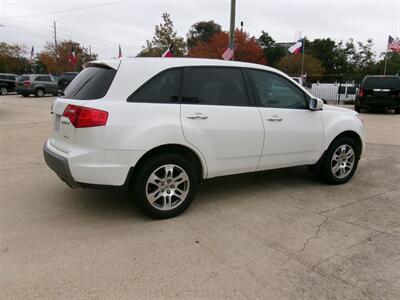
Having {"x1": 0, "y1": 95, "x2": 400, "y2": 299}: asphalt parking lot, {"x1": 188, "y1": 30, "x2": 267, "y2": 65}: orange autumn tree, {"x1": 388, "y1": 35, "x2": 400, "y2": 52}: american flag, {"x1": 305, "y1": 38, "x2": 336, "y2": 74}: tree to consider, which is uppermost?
{"x1": 305, "y1": 38, "x2": 336, "y2": 74}: tree

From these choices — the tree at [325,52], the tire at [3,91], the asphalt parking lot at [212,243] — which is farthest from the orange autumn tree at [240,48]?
the asphalt parking lot at [212,243]

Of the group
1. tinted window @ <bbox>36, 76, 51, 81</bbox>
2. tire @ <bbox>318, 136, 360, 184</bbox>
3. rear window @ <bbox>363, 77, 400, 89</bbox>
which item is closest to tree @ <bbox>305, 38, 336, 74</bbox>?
tinted window @ <bbox>36, 76, 51, 81</bbox>

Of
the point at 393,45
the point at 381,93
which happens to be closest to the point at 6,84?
the point at 381,93

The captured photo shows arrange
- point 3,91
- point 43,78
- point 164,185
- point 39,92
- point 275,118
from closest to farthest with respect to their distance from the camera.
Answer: point 164,185
point 275,118
point 39,92
point 43,78
point 3,91

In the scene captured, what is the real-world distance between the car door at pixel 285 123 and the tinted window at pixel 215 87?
235 millimetres

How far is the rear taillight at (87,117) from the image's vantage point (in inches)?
143

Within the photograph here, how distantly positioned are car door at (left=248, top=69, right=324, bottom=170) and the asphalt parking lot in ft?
1.74

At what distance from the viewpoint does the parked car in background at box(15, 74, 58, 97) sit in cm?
2825

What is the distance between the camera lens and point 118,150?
3.69 m

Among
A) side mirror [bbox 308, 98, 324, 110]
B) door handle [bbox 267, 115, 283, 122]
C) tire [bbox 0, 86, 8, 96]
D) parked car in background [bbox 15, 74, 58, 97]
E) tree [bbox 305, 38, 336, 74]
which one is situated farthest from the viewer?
tree [bbox 305, 38, 336, 74]

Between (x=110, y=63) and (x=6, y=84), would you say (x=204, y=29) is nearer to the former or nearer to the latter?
(x=6, y=84)

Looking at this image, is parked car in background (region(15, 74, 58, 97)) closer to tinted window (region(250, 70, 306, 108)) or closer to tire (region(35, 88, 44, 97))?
tire (region(35, 88, 44, 97))

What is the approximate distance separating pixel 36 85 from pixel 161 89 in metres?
27.8

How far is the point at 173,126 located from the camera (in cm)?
392
